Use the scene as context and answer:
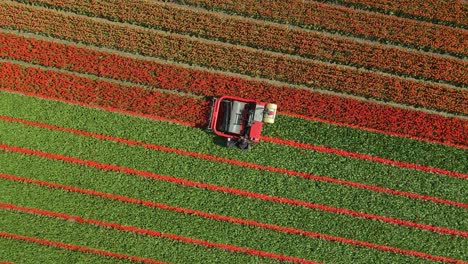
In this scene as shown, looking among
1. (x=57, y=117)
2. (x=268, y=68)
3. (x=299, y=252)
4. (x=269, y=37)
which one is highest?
(x=269, y=37)

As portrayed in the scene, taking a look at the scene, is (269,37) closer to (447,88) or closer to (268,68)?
(268,68)

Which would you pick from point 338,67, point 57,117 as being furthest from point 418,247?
point 57,117

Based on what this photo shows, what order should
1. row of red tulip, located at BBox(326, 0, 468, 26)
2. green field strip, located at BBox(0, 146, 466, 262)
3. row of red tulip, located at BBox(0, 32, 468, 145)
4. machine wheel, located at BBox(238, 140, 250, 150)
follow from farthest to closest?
row of red tulip, located at BBox(326, 0, 468, 26) → row of red tulip, located at BBox(0, 32, 468, 145) → green field strip, located at BBox(0, 146, 466, 262) → machine wheel, located at BBox(238, 140, 250, 150)

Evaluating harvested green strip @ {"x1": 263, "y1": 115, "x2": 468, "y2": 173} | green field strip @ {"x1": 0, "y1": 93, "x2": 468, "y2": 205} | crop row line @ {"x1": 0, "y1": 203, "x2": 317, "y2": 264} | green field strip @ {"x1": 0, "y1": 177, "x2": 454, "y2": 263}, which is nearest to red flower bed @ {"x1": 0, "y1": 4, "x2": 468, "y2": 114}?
harvested green strip @ {"x1": 263, "y1": 115, "x2": 468, "y2": 173}

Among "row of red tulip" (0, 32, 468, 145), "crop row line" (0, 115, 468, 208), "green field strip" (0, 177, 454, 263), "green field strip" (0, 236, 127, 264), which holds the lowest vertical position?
"green field strip" (0, 236, 127, 264)

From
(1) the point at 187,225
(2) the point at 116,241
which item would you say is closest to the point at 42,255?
(2) the point at 116,241

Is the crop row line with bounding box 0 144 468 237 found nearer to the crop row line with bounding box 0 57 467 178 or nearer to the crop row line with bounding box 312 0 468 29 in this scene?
the crop row line with bounding box 0 57 467 178

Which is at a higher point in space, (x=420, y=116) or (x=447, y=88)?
(x=447, y=88)
